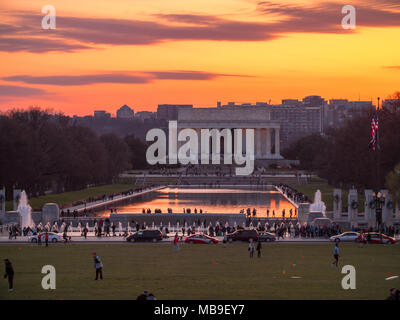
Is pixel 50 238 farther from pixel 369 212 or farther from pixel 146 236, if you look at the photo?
pixel 369 212

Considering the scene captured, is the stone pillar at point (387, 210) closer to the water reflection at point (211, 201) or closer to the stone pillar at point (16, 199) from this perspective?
the water reflection at point (211, 201)

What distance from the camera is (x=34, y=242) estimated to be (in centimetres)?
4197

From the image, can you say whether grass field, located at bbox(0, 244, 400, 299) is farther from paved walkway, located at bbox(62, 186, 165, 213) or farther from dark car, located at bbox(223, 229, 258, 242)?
paved walkway, located at bbox(62, 186, 165, 213)

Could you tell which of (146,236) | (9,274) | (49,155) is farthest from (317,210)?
(9,274)

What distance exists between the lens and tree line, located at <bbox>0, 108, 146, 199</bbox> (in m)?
69.7

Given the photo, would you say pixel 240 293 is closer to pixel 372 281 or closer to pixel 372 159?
pixel 372 281

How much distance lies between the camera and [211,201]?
7375 cm

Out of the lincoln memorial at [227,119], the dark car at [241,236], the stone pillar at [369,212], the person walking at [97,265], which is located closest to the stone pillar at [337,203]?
the stone pillar at [369,212]

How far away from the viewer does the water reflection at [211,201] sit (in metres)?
64.3

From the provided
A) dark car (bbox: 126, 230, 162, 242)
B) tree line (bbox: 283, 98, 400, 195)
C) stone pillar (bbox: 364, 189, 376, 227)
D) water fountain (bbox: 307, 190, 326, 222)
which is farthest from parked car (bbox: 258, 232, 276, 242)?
tree line (bbox: 283, 98, 400, 195)

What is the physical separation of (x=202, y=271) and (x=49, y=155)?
54.5 meters

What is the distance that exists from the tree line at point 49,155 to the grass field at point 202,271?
3097 cm

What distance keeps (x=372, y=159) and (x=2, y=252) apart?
121 feet

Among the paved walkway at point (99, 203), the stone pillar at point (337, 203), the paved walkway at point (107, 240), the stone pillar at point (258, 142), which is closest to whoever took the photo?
the paved walkway at point (107, 240)
